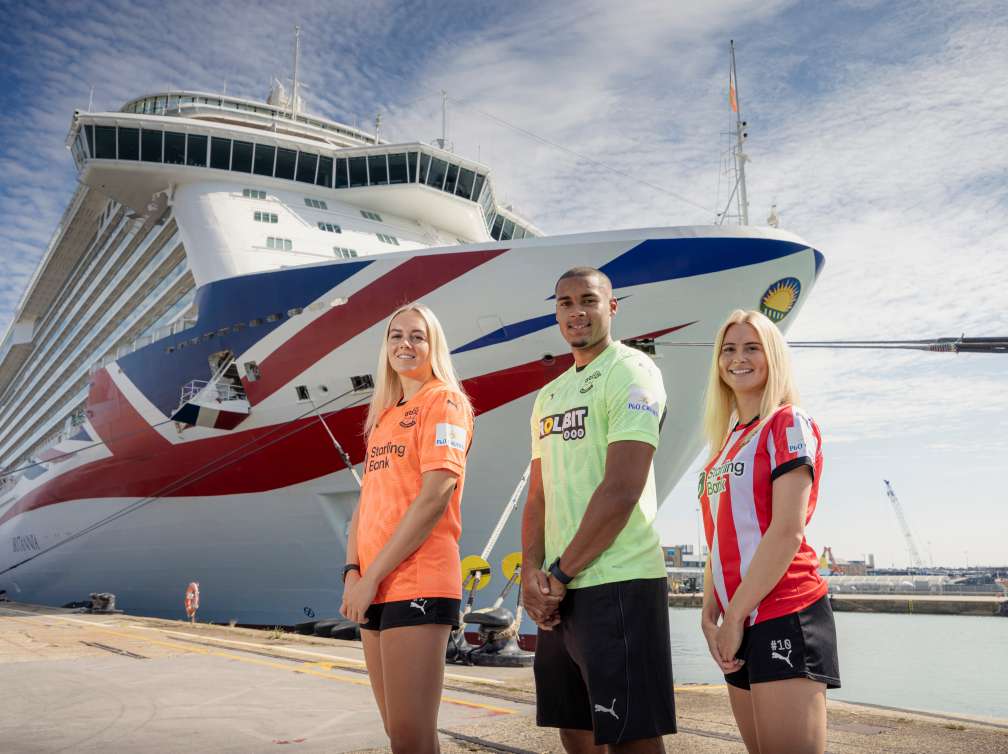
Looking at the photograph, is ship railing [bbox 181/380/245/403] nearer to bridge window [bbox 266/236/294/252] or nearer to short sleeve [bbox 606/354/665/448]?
bridge window [bbox 266/236/294/252]

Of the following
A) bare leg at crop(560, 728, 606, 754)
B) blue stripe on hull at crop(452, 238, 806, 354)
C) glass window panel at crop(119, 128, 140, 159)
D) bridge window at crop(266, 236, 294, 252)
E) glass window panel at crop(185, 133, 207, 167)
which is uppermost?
glass window panel at crop(119, 128, 140, 159)

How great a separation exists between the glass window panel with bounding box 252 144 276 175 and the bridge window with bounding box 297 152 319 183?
530mm

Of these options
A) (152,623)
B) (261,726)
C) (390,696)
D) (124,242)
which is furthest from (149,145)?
(390,696)

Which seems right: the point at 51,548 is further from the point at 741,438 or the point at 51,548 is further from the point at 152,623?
the point at 741,438

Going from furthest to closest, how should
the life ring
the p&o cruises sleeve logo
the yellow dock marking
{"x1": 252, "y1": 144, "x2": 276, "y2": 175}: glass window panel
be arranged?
1. {"x1": 252, "y1": 144, "x2": 276, "y2": 175}: glass window panel
2. the life ring
3. the p&o cruises sleeve logo
4. the yellow dock marking

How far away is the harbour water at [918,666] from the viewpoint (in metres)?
13.4

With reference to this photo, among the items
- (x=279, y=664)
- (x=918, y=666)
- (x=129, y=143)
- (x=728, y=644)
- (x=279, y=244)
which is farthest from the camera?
(x=918, y=666)

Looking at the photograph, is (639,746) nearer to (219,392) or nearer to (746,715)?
(746,715)

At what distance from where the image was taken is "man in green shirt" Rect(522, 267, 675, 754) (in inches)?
76.0

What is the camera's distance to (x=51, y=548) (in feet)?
53.5

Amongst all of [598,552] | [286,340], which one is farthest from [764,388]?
[286,340]

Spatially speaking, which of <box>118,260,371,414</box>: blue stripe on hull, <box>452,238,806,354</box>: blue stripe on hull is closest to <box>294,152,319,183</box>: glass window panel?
<box>118,260,371,414</box>: blue stripe on hull

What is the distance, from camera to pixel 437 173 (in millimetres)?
15773

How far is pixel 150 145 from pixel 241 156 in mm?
2207
